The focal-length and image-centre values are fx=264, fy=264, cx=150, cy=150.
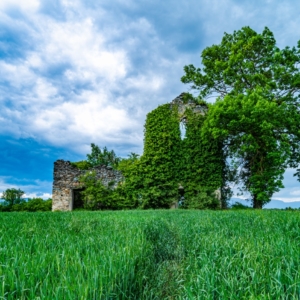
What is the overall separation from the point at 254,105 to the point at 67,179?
15278 millimetres

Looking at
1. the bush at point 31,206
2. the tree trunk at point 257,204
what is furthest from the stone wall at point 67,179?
the tree trunk at point 257,204

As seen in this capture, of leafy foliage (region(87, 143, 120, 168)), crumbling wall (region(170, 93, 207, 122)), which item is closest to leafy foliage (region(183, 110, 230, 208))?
crumbling wall (region(170, 93, 207, 122))

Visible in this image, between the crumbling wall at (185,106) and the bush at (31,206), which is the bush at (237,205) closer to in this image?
the crumbling wall at (185,106)

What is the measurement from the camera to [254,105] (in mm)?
17219

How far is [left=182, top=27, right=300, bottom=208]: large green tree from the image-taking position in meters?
17.8

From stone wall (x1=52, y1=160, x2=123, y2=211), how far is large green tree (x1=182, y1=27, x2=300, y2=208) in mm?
8573

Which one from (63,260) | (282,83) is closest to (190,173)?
(282,83)

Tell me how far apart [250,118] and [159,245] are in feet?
47.4

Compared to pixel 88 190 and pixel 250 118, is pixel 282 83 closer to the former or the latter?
pixel 250 118

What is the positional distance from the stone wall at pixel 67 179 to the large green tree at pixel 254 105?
338 inches

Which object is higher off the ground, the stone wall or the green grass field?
the stone wall

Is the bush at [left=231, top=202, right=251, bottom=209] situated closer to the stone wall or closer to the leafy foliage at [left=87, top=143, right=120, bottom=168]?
the stone wall

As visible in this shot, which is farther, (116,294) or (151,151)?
(151,151)

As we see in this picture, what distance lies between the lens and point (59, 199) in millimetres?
21375
